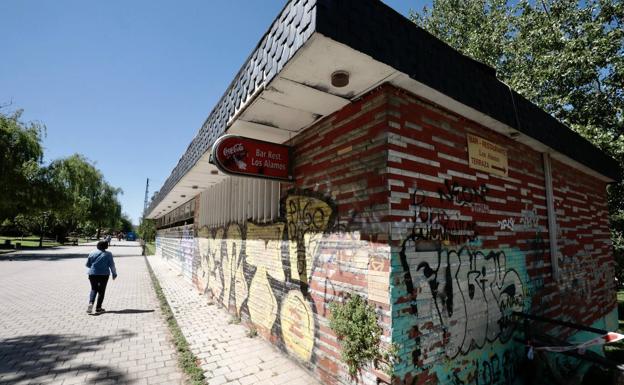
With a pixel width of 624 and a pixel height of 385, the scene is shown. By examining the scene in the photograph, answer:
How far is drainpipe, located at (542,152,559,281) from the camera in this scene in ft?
16.3

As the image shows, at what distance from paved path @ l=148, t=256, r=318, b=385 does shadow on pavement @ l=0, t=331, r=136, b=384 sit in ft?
3.72

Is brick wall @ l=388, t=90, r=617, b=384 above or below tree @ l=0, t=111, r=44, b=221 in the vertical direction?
below

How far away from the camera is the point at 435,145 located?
3.42 m

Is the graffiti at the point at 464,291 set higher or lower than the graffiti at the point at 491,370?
higher

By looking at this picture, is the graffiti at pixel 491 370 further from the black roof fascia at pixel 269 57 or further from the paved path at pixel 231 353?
the black roof fascia at pixel 269 57

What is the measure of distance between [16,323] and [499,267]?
30.1 feet

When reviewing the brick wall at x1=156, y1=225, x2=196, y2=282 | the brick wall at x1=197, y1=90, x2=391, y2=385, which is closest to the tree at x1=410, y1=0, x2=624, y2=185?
the brick wall at x1=197, y1=90, x2=391, y2=385

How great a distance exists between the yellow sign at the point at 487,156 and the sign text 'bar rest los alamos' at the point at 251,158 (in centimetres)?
243

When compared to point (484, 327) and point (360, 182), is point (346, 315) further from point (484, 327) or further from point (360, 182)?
point (484, 327)

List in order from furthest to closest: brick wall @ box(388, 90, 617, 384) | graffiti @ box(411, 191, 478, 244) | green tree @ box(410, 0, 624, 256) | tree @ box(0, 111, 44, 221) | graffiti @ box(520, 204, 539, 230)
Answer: tree @ box(0, 111, 44, 221) < green tree @ box(410, 0, 624, 256) < graffiti @ box(520, 204, 539, 230) < graffiti @ box(411, 191, 478, 244) < brick wall @ box(388, 90, 617, 384)

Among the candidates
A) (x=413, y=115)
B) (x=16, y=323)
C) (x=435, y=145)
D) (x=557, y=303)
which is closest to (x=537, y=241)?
(x=557, y=303)

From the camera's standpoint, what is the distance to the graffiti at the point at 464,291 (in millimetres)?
3057

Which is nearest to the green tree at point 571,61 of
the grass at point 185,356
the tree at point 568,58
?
the tree at point 568,58

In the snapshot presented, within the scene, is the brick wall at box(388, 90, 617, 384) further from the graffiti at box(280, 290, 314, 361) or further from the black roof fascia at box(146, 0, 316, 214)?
the graffiti at box(280, 290, 314, 361)
